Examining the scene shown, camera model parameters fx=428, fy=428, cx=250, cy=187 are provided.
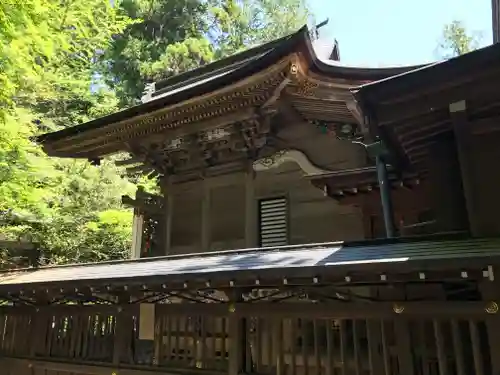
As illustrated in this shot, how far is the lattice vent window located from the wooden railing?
2.36 metres

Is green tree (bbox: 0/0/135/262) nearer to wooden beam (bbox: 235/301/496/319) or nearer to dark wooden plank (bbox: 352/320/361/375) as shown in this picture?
wooden beam (bbox: 235/301/496/319)

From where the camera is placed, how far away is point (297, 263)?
4.54m

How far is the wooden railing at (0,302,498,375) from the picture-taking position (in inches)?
162

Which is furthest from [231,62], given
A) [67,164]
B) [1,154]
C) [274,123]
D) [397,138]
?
[67,164]

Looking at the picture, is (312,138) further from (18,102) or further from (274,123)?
(18,102)

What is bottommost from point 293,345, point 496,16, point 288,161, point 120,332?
point 293,345

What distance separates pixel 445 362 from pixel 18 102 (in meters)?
13.1

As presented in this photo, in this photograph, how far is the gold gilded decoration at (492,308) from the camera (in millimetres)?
3766

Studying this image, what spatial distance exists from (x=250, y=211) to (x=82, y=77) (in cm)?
1078

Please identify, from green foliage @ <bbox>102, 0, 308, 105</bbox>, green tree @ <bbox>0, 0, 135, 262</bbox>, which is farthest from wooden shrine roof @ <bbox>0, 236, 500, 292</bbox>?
green foliage @ <bbox>102, 0, 308, 105</bbox>

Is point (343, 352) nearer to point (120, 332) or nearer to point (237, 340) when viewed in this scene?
point (237, 340)

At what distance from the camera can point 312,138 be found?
26.9 ft

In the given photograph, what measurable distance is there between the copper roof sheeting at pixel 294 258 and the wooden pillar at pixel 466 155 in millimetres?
430

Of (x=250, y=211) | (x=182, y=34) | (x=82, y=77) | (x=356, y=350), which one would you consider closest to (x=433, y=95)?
(x=356, y=350)
